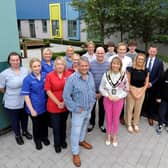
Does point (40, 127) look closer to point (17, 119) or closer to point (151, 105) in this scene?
point (17, 119)

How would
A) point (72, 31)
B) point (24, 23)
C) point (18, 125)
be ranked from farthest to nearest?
point (24, 23)
point (72, 31)
point (18, 125)

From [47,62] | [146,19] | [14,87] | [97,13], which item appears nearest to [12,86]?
[14,87]

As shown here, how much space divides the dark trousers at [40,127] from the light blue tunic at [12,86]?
40 cm

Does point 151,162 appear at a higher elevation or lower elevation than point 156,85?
lower

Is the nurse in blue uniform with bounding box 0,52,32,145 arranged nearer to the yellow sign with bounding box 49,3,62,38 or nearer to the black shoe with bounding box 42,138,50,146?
the black shoe with bounding box 42,138,50,146

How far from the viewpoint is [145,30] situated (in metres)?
10.4

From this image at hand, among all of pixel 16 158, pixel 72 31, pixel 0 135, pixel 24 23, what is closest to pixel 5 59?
pixel 0 135

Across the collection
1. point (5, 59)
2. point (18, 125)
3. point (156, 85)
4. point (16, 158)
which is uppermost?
point (5, 59)

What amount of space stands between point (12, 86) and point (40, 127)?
33.0 inches

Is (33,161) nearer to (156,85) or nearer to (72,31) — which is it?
(156,85)

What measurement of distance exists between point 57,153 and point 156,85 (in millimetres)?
2364

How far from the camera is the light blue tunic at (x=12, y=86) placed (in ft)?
10.4

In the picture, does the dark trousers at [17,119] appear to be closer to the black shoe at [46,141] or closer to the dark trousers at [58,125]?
the black shoe at [46,141]

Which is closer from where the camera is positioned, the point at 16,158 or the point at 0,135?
the point at 16,158
